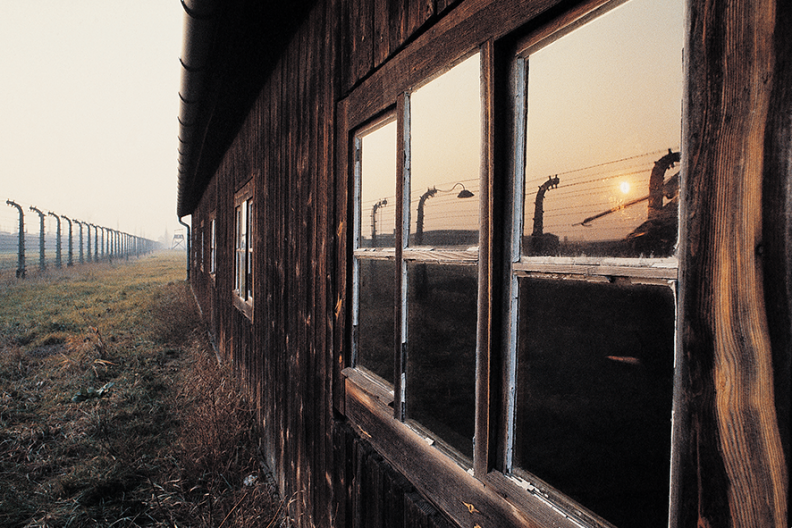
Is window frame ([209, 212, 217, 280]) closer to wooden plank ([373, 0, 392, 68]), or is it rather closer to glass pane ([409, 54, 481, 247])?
wooden plank ([373, 0, 392, 68])

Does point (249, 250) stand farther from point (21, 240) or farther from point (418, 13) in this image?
point (21, 240)

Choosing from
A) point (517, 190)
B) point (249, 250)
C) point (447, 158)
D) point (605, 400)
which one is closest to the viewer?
point (517, 190)

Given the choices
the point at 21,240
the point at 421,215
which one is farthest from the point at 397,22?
the point at 21,240

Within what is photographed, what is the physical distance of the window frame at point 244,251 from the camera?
362cm

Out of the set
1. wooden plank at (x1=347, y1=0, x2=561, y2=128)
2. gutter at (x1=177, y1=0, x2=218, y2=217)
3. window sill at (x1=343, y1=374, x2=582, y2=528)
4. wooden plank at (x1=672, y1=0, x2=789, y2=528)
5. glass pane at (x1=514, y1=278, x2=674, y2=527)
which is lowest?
glass pane at (x1=514, y1=278, x2=674, y2=527)

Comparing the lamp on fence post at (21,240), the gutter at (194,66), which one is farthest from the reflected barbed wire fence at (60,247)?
the gutter at (194,66)

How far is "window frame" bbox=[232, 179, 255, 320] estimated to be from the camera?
11.9 ft

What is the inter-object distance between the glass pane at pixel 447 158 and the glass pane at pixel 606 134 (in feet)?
0.51

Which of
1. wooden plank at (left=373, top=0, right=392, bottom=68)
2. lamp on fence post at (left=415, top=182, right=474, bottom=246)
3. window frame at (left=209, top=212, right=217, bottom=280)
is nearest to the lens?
lamp on fence post at (left=415, top=182, right=474, bottom=246)

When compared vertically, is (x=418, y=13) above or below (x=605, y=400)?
above

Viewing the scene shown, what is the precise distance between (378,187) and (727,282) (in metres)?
1.14

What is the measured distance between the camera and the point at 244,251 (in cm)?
391

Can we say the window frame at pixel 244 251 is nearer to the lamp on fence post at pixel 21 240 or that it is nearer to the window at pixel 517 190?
the window at pixel 517 190

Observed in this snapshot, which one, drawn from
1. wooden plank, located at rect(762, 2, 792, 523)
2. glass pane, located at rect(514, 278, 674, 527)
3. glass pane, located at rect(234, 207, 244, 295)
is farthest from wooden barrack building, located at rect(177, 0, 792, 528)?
glass pane, located at rect(234, 207, 244, 295)
